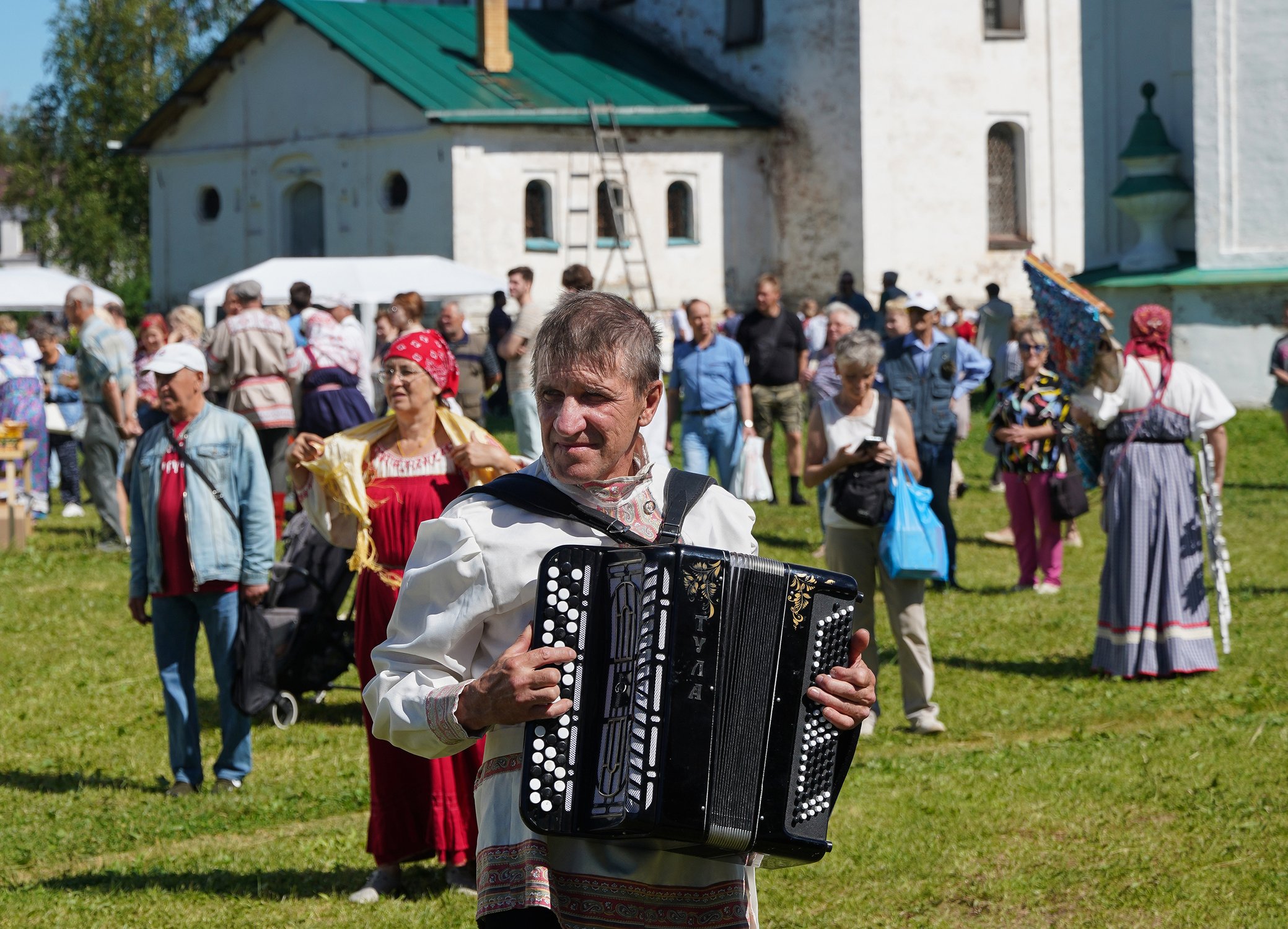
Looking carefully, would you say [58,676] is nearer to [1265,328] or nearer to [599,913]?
[599,913]

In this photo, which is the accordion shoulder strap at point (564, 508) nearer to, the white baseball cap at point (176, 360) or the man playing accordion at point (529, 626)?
the man playing accordion at point (529, 626)

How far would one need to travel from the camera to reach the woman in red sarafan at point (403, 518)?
22.1 ft

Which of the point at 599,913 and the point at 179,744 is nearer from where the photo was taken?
the point at 599,913

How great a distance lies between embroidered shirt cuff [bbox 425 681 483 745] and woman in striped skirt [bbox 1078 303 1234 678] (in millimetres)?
7363

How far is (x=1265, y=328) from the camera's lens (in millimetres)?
24328

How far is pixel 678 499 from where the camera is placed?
3760 mm

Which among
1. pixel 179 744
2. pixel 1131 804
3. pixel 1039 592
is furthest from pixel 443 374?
pixel 1039 592

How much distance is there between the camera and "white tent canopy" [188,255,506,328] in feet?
76.3

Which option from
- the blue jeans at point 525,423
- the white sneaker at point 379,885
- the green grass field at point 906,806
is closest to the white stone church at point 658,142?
the blue jeans at point 525,423

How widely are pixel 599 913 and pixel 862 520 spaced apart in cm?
540

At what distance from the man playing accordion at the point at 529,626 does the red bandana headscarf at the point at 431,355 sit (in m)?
3.12

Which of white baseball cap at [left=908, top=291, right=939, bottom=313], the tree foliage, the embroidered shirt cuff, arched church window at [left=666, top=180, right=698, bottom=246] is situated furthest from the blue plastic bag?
the tree foliage

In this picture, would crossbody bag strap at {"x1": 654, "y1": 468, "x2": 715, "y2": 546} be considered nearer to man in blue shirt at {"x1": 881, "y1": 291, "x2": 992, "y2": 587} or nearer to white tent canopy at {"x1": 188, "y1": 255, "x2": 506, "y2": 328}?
man in blue shirt at {"x1": 881, "y1": 291, "x2": 992, "y2": 587}

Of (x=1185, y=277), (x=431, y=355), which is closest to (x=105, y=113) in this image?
(x=1185, y=277)
